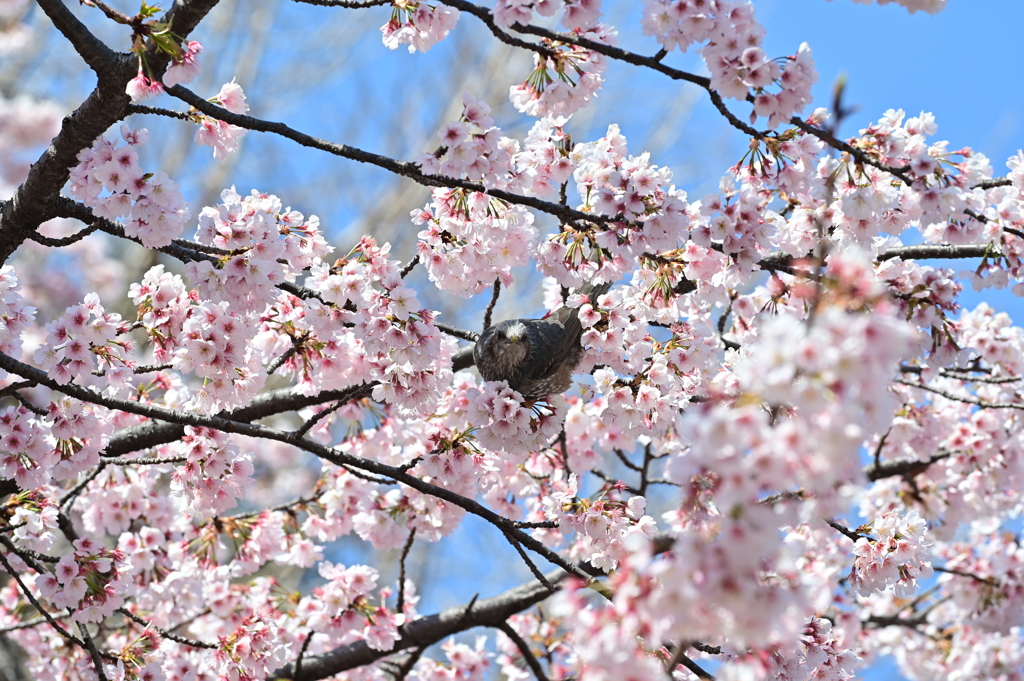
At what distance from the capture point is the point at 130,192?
2.09 meters

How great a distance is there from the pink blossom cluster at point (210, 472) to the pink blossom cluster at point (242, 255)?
719 millimetres

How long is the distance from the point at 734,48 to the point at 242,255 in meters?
1.37

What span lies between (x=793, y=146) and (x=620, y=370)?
921mm

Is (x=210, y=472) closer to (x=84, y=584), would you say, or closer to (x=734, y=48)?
(x=84, y=584)

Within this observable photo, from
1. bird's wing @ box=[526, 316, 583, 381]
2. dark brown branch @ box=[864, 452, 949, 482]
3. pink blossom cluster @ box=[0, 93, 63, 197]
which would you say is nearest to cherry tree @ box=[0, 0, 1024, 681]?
bird's wing @ box=[526, 316, 583, 381]

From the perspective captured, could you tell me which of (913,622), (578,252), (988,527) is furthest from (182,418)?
(988,527)

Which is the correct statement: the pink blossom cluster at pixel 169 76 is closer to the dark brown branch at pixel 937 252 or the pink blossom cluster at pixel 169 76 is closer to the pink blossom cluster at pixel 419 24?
the pink blossom cluster at pixel 419 24

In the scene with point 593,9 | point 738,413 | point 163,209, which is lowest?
point 738,413

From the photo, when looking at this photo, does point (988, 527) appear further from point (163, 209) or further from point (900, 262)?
point (163, 209)

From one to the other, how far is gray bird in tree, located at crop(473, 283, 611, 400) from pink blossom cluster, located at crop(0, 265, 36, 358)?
1482 millimetres

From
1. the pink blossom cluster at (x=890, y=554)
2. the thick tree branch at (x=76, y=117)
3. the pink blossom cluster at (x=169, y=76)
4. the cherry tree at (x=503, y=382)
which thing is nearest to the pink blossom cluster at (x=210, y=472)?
the cherry tree at (x=503, y=382)

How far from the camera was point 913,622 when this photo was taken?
15.1ft

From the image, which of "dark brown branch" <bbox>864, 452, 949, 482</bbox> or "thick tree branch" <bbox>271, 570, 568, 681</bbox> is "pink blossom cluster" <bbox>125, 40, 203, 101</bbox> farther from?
"dark brown branch" <bbox>864, 452, 949, 482</bbox>

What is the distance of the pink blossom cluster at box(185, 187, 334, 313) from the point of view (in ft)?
7.44
